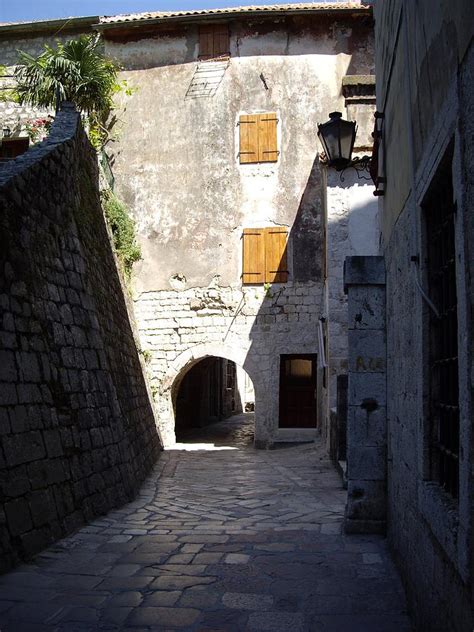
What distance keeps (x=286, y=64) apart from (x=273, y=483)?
34.5ft

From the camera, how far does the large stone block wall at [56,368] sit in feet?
16.5

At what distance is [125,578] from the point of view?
433 cm

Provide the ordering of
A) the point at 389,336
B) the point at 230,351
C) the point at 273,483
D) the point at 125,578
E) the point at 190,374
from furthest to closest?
the point at 190,374
the point at 230,351
the point at 273,483
the point at 389,336
the point at 125,578

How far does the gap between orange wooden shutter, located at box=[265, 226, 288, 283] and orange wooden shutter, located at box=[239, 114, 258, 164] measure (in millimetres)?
1824

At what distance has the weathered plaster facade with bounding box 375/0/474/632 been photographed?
215 centimetres

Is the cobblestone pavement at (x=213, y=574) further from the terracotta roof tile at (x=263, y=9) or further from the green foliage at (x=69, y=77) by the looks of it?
the terracotta roof tile at (x=263, y=9)

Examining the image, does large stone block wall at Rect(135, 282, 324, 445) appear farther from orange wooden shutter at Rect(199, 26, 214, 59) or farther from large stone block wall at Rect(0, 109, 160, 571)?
orange wooden shutter at Rect(199, 26, 214, 59)

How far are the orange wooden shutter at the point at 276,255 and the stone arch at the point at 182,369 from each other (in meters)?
1.81

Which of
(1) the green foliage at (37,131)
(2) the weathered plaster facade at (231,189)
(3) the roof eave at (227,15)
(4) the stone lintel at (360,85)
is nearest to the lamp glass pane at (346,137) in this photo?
(4) the stone lintel at (360,85)

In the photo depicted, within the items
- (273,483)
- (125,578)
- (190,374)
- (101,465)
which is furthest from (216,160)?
(125,578)

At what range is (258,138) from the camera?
15.2 m

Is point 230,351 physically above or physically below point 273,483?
above

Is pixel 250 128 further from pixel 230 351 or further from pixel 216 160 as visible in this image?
pixel 230 351


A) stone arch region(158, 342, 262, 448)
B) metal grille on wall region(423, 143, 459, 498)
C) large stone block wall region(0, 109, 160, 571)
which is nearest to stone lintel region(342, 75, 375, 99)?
stone arch region(158, 342, 262, 448)
